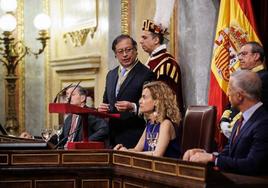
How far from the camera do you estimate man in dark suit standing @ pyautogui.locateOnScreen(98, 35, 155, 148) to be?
5188 millimetres

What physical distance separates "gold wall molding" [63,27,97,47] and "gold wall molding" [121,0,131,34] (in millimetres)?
1041

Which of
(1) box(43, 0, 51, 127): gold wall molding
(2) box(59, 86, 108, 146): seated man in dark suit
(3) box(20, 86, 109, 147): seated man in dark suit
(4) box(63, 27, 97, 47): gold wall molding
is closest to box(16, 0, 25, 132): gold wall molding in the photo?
(1) box(43, 0, 51, 127): gold wall molding

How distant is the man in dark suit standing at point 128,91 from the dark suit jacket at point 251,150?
1.50 m

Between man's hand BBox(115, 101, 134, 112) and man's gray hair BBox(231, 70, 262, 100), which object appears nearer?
man's gray hair BBox(231, 70, 262, 100)

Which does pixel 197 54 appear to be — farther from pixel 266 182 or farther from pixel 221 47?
pixel 266 182

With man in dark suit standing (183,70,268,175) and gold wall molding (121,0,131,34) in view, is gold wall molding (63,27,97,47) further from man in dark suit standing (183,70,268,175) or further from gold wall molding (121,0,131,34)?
man in dark suit standing (183,70,268,175)

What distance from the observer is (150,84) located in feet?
15.3

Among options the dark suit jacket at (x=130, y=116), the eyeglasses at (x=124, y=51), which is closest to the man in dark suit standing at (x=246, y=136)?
the dark suit jacket at (x=130, y=116)

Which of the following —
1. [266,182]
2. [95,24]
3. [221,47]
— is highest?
[95,24]

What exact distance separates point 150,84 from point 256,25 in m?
1.31

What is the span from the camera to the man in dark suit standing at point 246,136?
3514 mm

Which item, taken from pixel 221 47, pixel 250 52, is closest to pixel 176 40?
pixel 221 47

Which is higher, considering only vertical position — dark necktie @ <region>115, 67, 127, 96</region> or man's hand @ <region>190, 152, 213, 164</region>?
dark necktie @ <region>115, 67, 127, 96</region>

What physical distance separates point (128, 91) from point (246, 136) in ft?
5.86
